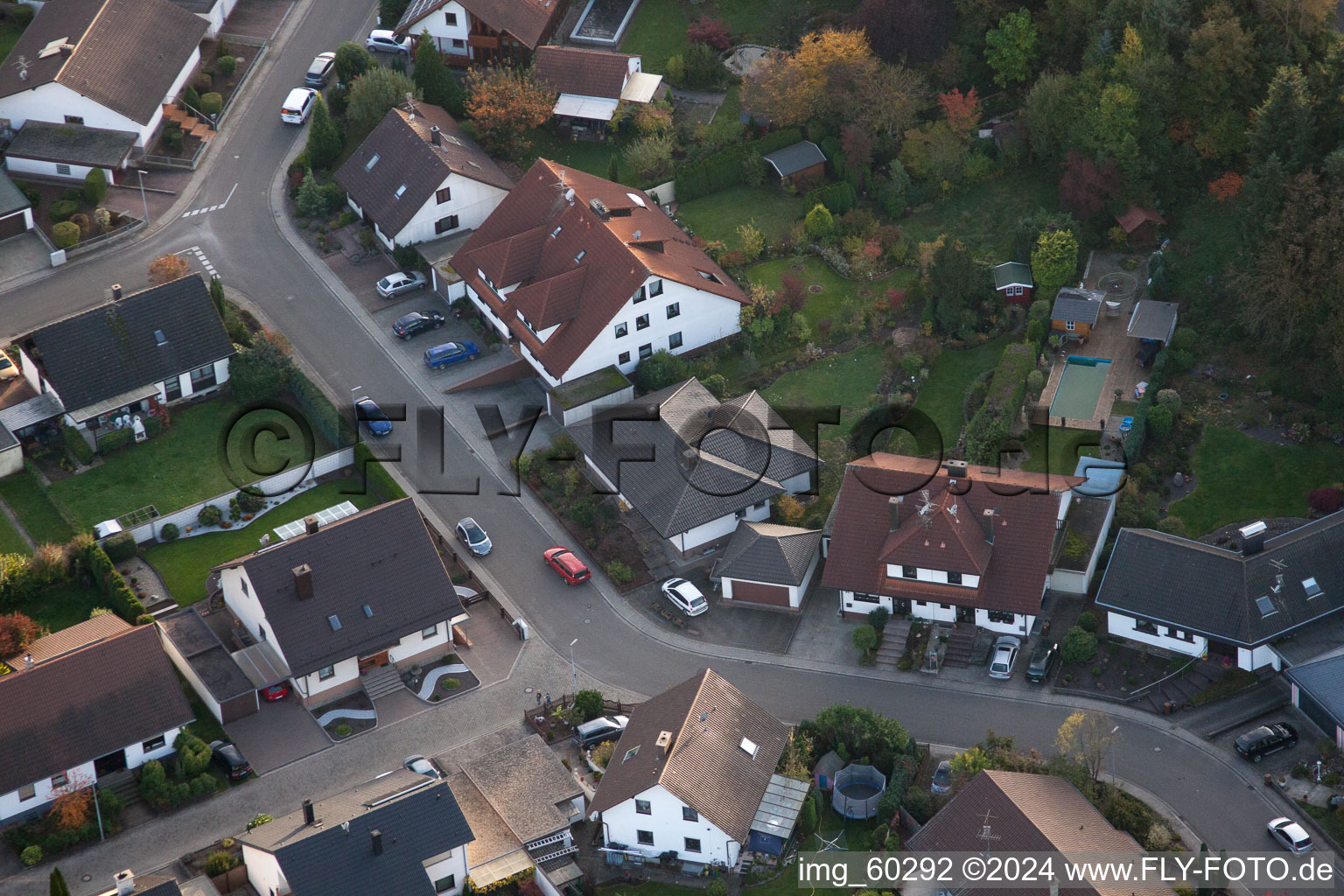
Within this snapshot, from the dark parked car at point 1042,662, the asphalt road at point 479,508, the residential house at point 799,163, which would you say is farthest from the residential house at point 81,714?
the residential house at point 799,163

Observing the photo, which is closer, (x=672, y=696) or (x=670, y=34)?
(x=672, y=696)

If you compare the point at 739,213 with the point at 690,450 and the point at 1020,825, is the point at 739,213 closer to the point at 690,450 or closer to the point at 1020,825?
the point at 690,450

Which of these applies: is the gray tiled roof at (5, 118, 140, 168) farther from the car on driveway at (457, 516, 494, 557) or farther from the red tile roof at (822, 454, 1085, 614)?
the red tile roof at (822, 454, 1085, 614)

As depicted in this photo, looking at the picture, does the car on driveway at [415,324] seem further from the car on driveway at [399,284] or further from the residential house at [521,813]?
the residential house at [521,813]

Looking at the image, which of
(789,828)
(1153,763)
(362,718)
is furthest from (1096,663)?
(362,718)

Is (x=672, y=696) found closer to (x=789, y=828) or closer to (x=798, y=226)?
(x=789, y=828)

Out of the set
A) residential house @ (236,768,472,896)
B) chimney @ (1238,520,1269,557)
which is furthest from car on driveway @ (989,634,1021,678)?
residential house @ (236,768,472,896)

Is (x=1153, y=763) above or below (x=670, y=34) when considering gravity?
below
